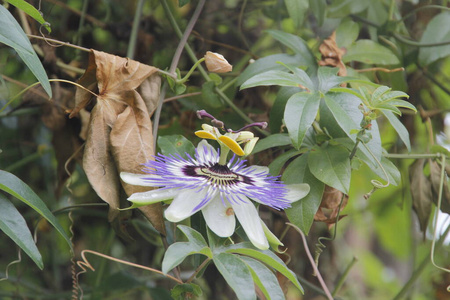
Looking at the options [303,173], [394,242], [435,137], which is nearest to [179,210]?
[303,173]

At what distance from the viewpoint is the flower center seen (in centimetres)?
78

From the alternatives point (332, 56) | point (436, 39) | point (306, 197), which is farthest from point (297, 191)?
point (436, 39)

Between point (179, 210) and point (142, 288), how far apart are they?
69cm

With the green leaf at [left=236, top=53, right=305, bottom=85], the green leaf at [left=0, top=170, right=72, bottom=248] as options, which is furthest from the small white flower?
the green leaf at [left=236, top=53, right=305, bottom=85]

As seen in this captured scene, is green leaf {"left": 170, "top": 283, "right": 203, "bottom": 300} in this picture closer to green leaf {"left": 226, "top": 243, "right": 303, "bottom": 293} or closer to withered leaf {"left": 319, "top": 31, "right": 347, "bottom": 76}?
green leaf {"left": 226, "top": 243, "right": 303, "bottom": 293}

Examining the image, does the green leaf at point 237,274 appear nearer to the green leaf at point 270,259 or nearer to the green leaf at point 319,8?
the green leaf at point 270,259

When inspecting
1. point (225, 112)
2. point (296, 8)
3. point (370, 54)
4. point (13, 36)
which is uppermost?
point (13, 36)

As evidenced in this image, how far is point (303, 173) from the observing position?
2.82 feet

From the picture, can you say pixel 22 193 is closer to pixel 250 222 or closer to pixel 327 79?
pixel 250 222

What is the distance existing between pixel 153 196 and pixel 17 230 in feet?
0.61

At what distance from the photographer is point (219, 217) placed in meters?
0.74

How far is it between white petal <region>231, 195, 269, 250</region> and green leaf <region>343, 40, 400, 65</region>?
51cm

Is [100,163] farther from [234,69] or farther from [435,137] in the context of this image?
[435,137]

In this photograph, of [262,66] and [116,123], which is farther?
[262,66]
